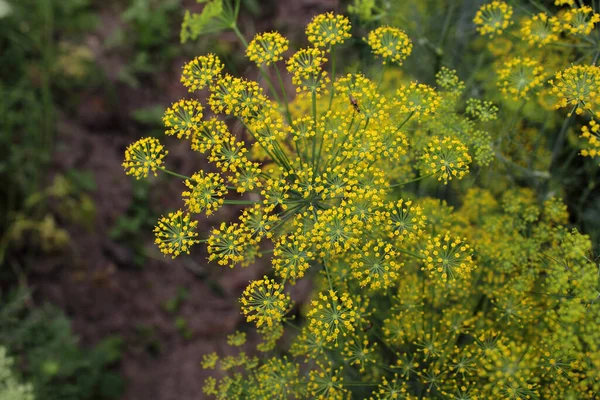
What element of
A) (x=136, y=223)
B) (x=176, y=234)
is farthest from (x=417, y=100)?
(x=136, y=223)

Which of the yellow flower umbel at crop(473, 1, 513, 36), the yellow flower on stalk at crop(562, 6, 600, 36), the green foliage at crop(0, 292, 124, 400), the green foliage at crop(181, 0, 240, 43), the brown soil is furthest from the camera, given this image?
the brown soil

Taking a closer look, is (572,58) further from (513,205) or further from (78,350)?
(78,350)

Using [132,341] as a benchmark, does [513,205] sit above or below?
above

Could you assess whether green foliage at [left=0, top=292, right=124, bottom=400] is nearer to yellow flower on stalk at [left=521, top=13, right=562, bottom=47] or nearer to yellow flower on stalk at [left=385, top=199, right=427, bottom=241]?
yellow flower on stalk at [left=385, top=199, right=427, bottom=241]

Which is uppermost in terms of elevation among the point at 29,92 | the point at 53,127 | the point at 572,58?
the point at 572,58

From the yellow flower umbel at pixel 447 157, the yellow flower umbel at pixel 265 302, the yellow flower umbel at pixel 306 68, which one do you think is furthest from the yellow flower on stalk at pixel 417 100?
the yellow flower umbel at pixel 265 302

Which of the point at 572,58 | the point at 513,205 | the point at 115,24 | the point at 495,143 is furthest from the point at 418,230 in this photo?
the point at 115,24

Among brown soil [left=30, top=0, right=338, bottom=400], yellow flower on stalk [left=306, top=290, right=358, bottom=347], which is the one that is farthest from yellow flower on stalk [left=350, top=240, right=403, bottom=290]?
brown soil [left=30, top=0, right=338, bottom=400]

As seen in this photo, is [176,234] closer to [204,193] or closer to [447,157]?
[204,193]
